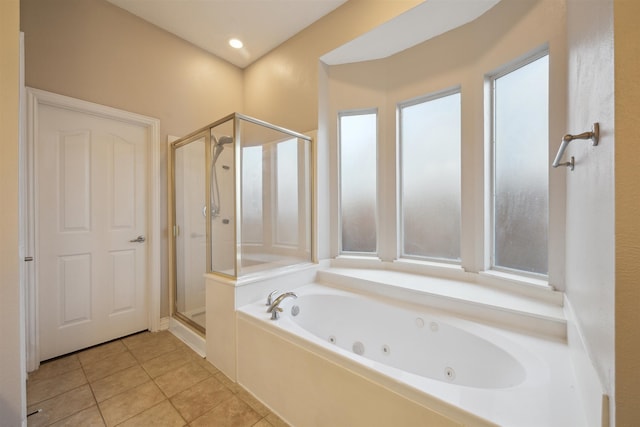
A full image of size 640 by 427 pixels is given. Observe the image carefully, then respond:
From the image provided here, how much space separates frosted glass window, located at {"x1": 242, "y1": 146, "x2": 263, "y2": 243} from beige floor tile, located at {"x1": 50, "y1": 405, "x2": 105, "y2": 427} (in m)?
1.26

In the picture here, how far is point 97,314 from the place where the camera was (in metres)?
2.08

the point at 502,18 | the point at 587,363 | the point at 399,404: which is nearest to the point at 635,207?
the point at 587,363

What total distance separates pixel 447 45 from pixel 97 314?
3.73m

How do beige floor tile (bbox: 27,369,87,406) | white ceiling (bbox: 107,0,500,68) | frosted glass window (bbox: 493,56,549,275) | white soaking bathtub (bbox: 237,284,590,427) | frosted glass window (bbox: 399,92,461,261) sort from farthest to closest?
frosted glass window (bbox: 399,92,461,261) → white ceiling (bbox: 107,0,500,68) → frosted glass window (bbox: 493,56,549,275) → beige floor tile (bbox: 27,369,87,406) → white soaking bathtub (bbox: 237,284,590,427)

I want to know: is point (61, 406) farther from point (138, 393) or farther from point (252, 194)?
point (252, 194)

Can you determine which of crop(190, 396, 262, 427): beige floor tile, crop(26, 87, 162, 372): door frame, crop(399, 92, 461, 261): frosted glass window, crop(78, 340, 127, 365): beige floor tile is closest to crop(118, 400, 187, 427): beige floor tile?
crop(190, 396, 262, 427): beige floor tile

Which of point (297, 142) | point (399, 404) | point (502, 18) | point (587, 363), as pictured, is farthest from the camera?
point (297, 142)

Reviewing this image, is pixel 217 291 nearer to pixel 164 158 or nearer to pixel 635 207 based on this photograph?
pixel 164 158

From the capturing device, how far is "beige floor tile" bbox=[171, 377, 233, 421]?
142 cm

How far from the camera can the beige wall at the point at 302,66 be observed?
201 centimetres

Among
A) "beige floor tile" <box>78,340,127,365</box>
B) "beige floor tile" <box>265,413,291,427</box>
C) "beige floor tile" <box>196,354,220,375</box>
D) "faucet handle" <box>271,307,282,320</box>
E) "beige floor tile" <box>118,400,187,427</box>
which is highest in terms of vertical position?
"faucet handle" <box>271,307,282,320</box>

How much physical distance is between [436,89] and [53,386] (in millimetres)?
3574

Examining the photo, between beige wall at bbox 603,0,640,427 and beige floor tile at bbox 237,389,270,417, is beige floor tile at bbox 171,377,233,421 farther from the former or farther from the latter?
beige wall at bbox 603,0,640,427

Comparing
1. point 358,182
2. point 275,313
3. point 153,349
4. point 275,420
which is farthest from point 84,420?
point 358,182
